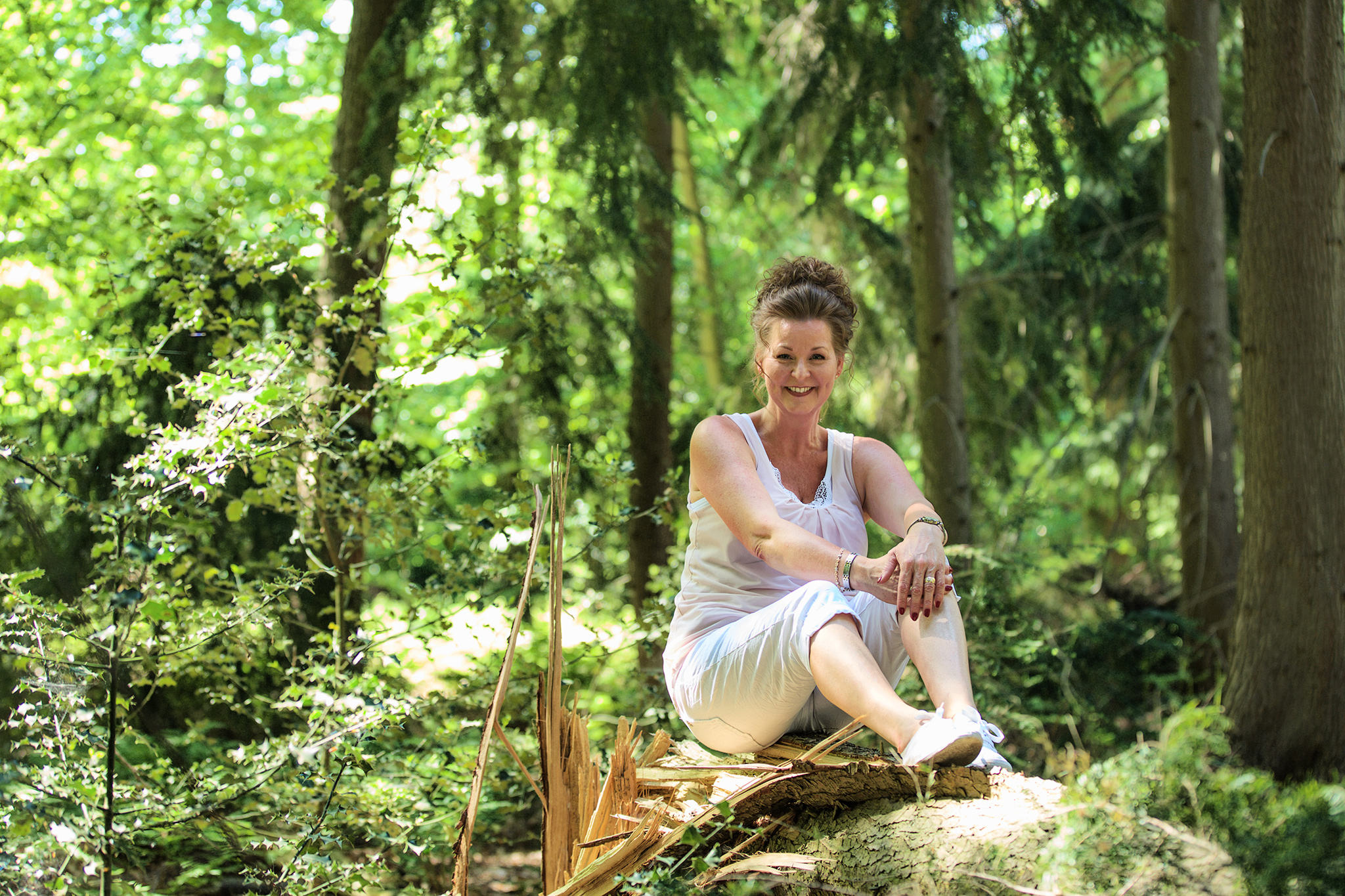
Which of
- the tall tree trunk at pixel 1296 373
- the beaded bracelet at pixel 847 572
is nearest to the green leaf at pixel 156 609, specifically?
the beaded bracelet at pixel 847 572

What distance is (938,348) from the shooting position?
5359 millimetres

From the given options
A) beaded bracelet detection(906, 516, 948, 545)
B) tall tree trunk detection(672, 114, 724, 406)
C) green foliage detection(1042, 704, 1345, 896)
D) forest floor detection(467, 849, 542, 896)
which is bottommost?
forest floor detection(467, 849, 542, 896)

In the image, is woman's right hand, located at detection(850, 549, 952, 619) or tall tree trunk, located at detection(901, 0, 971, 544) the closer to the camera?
woman's right hand, located at detection(850, 549, 952, 619)

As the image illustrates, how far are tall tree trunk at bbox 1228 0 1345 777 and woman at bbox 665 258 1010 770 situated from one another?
2331 millimetres

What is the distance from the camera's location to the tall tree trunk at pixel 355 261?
3229mm

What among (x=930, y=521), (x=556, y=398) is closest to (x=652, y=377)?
(x=556, y=398)

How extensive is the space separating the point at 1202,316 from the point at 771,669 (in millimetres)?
4958

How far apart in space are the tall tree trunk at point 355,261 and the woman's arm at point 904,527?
1546mm

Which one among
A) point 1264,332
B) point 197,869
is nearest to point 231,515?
point 197,869

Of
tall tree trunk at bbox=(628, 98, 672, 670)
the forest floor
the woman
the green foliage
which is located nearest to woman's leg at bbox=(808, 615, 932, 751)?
the woman

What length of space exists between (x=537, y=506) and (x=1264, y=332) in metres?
3.55

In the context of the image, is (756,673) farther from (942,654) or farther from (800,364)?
(800,364)

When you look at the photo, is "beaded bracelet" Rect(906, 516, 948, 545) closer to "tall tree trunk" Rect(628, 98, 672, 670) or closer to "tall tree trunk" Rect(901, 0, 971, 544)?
"tall tree trunk" Rect(901, 0, 971, 544)

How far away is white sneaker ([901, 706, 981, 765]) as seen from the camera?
6.78ft
